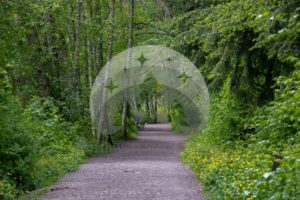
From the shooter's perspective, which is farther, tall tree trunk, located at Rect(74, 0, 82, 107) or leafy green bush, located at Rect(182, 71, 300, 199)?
tall tree trunk, located at Rect(74, 0, 82, 107)

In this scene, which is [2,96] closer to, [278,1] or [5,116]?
[5,116]

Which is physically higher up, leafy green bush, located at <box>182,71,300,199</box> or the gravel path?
leafy green bush, located at <box>182,71,300,199</box>

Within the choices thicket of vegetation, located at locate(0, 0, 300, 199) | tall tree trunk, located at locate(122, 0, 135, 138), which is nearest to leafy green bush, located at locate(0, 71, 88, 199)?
thicket of vegetation, located at locate(0, 0, 300, 199)

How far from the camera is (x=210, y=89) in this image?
60.8 feet

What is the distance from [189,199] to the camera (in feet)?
35.3

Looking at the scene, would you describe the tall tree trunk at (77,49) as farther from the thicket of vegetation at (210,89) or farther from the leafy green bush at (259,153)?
the leafy green bush at (259,153)

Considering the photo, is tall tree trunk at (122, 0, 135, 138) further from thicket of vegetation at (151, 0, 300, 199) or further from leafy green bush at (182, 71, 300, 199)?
leafy green bush at (182, 71, 300, 199)

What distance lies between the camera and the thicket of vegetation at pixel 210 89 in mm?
9233

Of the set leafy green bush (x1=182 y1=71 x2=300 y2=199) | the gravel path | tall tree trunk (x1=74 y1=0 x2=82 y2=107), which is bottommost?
the gravel path

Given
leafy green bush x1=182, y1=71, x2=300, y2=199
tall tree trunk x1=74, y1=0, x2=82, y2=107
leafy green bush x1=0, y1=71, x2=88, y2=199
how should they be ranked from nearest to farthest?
leafy green bush x1=182, y1=71, x2=300, y2=199 → leafy green bush x1=0, y1=71, x2=88, y2=199 → tall tree trunk x1=74, y1=0, x2=82, y2=107

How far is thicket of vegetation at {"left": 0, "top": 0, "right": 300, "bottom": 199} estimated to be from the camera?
9233 mm

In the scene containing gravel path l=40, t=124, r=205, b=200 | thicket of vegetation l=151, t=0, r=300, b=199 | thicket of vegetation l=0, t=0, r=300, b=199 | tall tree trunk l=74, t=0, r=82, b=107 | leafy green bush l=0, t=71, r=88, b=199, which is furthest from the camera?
tall tree trunk l=74, t=0, r=82, b=107

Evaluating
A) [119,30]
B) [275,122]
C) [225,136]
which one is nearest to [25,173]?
[275,122]

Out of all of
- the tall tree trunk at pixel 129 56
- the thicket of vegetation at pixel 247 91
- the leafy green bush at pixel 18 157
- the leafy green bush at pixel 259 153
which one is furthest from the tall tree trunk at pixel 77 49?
the leafy green bush at pixel 18 157
